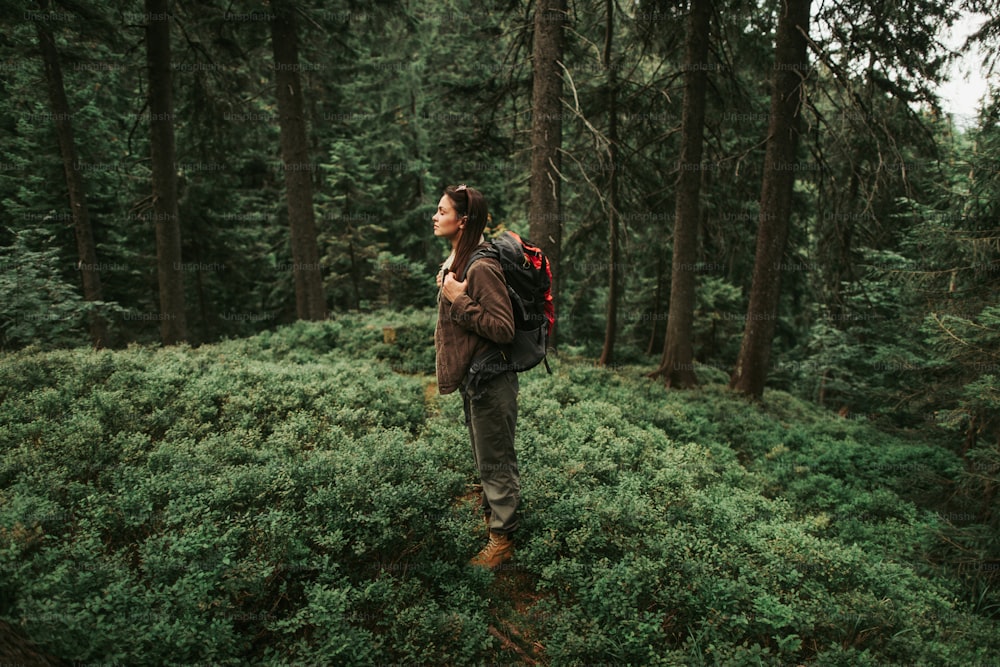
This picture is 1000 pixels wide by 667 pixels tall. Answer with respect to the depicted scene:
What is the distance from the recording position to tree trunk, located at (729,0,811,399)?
36.1ft

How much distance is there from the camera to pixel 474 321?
3.75 m

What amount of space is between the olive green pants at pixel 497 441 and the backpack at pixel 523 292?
194 millimetres

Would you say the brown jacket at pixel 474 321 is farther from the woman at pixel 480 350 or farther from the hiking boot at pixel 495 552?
the hiking boot at pixel 495 552

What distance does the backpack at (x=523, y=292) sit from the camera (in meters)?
3.96

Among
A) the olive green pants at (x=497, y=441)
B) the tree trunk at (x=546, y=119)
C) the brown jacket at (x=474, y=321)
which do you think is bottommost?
the olive green pants at (x=497, y=441)

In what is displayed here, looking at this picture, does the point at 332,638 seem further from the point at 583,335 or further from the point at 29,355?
the point at 583,335

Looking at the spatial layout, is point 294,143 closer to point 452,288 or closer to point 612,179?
point 612,179

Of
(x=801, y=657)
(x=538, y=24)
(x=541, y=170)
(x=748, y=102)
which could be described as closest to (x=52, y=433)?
(x=801, y=657)

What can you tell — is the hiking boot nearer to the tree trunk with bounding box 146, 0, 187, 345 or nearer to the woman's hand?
the woman's hand

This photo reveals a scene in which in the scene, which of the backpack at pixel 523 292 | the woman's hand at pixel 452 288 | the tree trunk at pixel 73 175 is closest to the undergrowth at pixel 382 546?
the backpack at pixel 523 292

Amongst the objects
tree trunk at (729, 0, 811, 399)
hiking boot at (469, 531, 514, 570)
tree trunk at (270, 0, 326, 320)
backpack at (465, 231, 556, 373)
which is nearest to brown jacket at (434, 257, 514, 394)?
backpack at (465, 231, 556, 373)

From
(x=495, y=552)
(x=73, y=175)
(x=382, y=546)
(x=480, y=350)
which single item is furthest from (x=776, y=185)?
(x=73, y=175)

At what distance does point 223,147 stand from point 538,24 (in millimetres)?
8446

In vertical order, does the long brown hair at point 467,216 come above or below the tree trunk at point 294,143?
below
